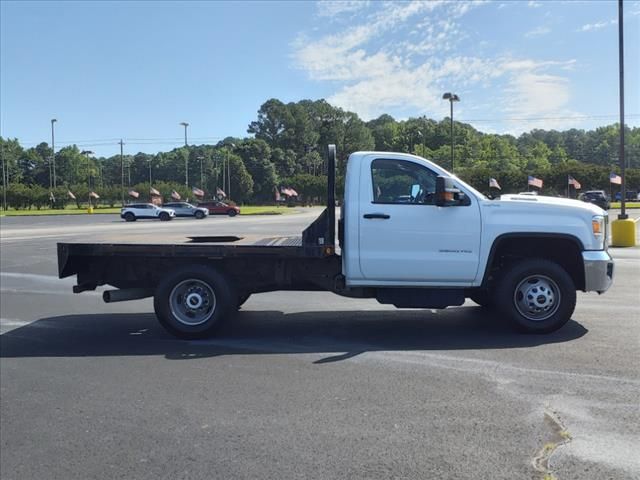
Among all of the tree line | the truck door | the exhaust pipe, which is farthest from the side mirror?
the tree line

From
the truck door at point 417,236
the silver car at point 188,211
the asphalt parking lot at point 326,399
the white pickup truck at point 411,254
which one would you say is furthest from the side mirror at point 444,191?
the silver car at point 188,211

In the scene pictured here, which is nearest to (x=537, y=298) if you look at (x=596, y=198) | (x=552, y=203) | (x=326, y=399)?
(x=552, y=203)

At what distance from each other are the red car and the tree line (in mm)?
26828

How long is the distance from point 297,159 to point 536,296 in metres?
127

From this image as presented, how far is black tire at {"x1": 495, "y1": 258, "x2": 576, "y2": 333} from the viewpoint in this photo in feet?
22.5

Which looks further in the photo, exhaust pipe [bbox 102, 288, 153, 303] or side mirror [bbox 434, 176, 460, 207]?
exhaust pipe [bbox 102, 288, 153, 303]

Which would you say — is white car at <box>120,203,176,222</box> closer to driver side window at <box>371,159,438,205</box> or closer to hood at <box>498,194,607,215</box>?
driver side window at <box>371,159,438,205</box>

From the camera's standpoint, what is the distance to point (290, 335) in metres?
7.45

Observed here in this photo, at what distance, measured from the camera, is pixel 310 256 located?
7031 mm

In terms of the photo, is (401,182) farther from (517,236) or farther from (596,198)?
(596,198)

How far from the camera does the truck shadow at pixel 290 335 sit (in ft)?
22.1

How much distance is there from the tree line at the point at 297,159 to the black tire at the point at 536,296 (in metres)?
58.9

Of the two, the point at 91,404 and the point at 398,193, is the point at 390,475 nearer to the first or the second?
the point at 91,404

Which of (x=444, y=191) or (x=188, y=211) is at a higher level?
(x=188, y=211)
